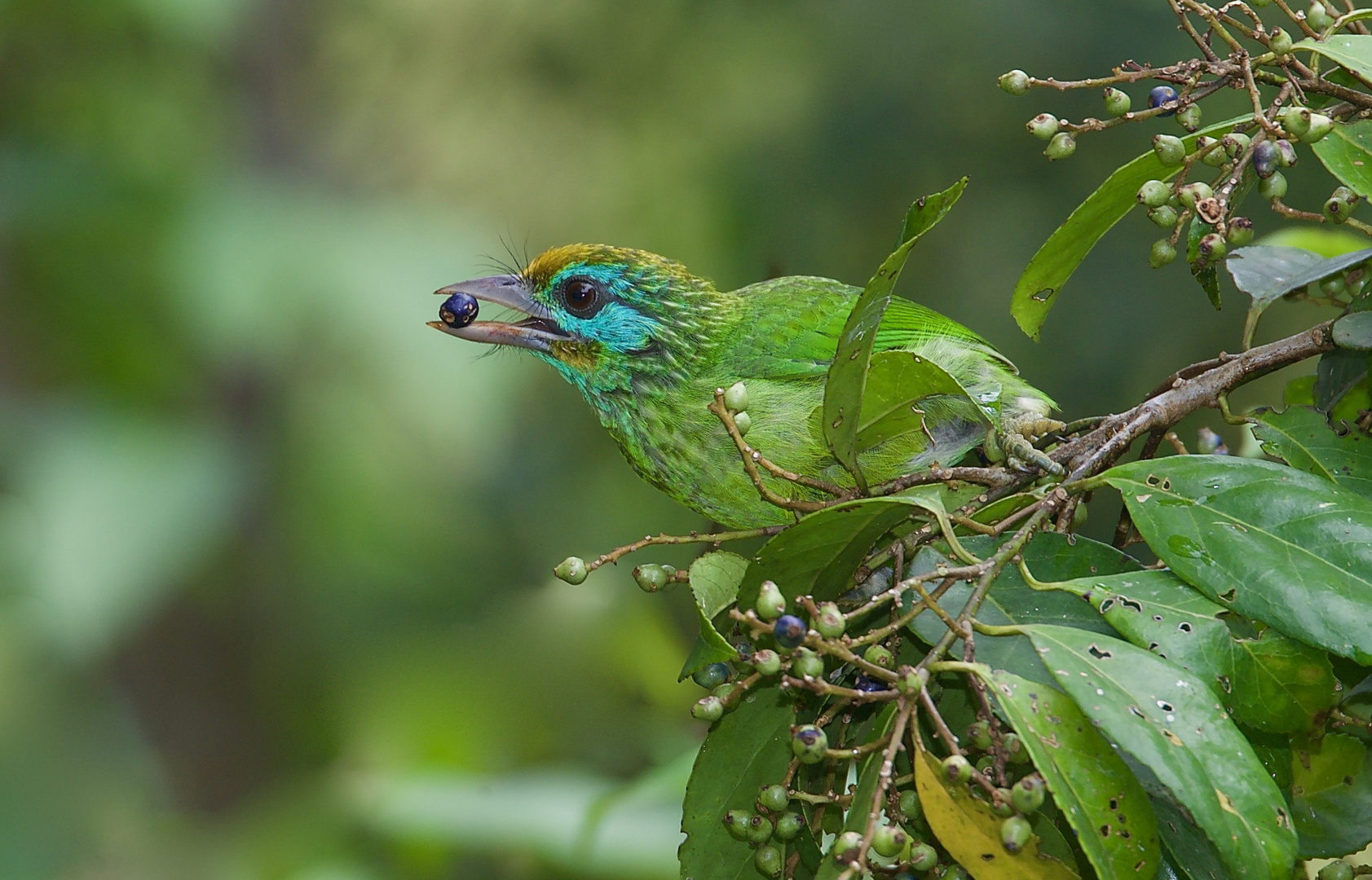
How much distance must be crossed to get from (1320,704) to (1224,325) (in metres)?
3.82

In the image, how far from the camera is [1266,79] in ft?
5.29

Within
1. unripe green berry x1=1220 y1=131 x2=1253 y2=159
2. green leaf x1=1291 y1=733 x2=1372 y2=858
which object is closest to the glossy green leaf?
green leaf x1=1291 y1=733 x2=1372 y2=858

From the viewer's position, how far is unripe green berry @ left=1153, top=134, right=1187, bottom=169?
1.49 m

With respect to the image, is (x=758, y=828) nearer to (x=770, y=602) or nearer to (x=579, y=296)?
(x=770, y=602)

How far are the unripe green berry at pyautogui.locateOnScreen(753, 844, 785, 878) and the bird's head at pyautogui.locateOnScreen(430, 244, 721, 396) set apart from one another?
4.15ft

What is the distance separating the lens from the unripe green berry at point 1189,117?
Answer: 1.62 meters

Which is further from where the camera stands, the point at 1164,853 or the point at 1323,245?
the point at 1323,245

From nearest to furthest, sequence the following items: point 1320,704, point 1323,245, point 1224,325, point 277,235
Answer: point 1320,704, point 1323,245, point 277,235, point 1224,325

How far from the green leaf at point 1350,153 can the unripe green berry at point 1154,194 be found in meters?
0.18

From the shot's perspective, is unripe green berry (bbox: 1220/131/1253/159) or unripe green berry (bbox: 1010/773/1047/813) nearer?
unripe green berry (bbox: 1010/773/1047/813)

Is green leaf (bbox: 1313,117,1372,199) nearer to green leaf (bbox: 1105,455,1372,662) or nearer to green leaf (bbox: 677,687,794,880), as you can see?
green leaf (bbox: 1105,455,1372,662)

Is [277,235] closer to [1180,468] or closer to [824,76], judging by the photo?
[824,76]

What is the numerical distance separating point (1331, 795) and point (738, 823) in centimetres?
73

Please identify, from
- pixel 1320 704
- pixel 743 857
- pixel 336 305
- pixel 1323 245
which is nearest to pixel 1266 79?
pixel 1320 704
